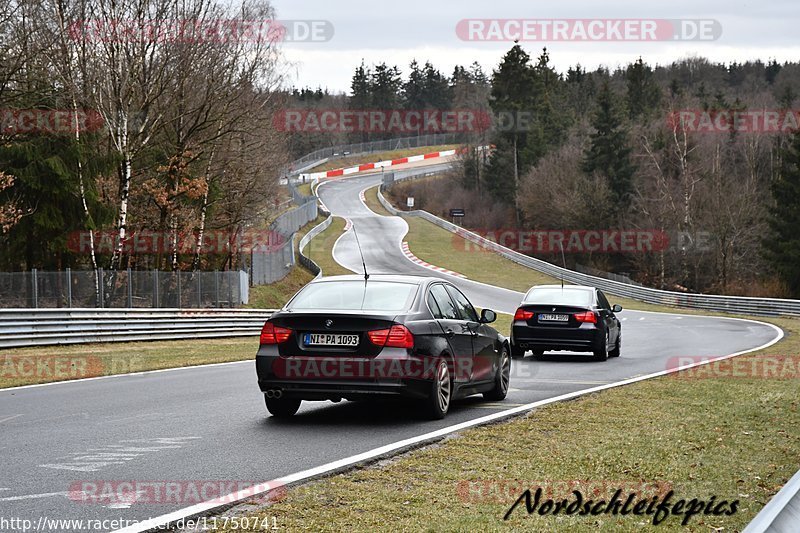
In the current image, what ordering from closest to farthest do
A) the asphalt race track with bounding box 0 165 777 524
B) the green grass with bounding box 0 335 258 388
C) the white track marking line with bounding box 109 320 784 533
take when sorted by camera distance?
the white track marking line with bounding box 109 320 784 533, the asphalt race track with bounding box 0 165 777 524, the green grass with bounding box 0 335 258 388

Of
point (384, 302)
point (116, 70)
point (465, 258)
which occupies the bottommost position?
point (465, 258)

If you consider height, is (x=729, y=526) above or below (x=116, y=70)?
below

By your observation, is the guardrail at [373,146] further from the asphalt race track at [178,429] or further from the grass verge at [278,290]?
the asphalt race track at [178,429]

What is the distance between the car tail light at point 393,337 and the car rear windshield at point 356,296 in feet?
1.40

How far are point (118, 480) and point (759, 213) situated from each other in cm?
7137

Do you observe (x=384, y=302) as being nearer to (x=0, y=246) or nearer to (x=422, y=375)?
(x=422, y=375)

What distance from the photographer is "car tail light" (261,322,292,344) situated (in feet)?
34.5

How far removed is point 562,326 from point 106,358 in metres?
9.37

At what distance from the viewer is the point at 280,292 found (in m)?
49.4

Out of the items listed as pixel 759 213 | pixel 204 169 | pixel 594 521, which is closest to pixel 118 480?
pixel 594 521

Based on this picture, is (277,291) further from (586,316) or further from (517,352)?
(586,316)

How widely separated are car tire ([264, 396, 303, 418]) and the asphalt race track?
154 millimetres

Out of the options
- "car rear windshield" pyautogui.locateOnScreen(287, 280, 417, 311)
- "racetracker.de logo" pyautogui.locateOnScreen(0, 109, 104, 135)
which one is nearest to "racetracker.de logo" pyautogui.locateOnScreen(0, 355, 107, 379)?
"car rear windshield" pyautogui.locateOnScreen(287, 280, 417, 311)

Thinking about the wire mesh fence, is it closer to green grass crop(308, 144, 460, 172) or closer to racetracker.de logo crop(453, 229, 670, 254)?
racetracker.de logo crop(453, 229, 670, 254)
